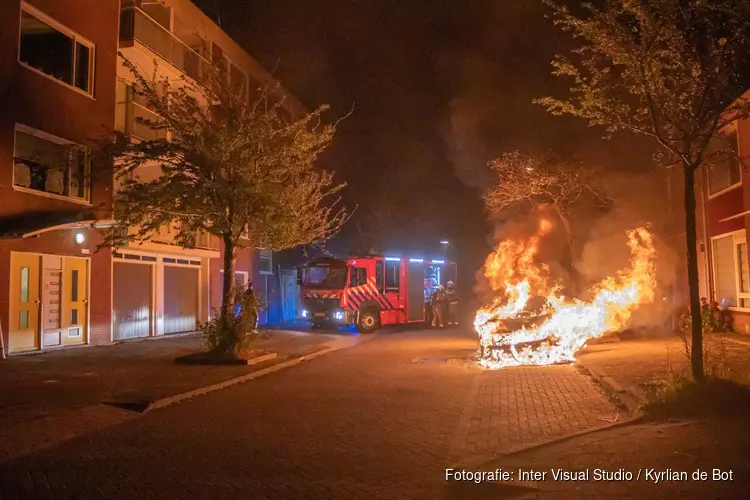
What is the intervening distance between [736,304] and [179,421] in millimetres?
15491

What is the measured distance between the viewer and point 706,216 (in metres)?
19.3

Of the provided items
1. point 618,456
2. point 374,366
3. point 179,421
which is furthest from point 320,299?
point 618,456

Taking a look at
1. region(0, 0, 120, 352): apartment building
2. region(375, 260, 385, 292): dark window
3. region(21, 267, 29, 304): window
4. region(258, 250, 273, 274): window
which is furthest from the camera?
region(258, 250, 273, 274): window

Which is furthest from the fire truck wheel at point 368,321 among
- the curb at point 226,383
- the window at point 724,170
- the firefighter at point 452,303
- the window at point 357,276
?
the window at point 724,170

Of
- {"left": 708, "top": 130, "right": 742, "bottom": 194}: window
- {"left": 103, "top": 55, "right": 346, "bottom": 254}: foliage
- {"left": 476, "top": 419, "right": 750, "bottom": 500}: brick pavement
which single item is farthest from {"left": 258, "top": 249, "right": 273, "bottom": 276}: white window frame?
{"left": 476, "top": 419, "right": 750, "bottom": 500}: brick pavement

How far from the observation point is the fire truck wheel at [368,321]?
2311 centimetres

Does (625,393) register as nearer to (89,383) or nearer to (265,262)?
(89,383)

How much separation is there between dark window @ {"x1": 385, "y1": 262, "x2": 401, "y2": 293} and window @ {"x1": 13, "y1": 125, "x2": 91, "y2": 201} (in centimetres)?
1122

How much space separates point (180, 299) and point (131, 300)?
2.84m

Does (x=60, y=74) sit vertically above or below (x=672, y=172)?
above

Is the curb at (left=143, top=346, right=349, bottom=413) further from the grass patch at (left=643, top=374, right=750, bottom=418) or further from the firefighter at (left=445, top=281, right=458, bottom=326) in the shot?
the firefighter at (left=445, top=281, right=458, bottom=326)

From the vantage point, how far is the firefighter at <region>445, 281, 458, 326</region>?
26.8 meters

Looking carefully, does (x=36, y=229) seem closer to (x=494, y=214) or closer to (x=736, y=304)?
(x=494, y=214)

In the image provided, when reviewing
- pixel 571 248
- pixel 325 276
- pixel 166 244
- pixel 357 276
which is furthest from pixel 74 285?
pixel 571 248
